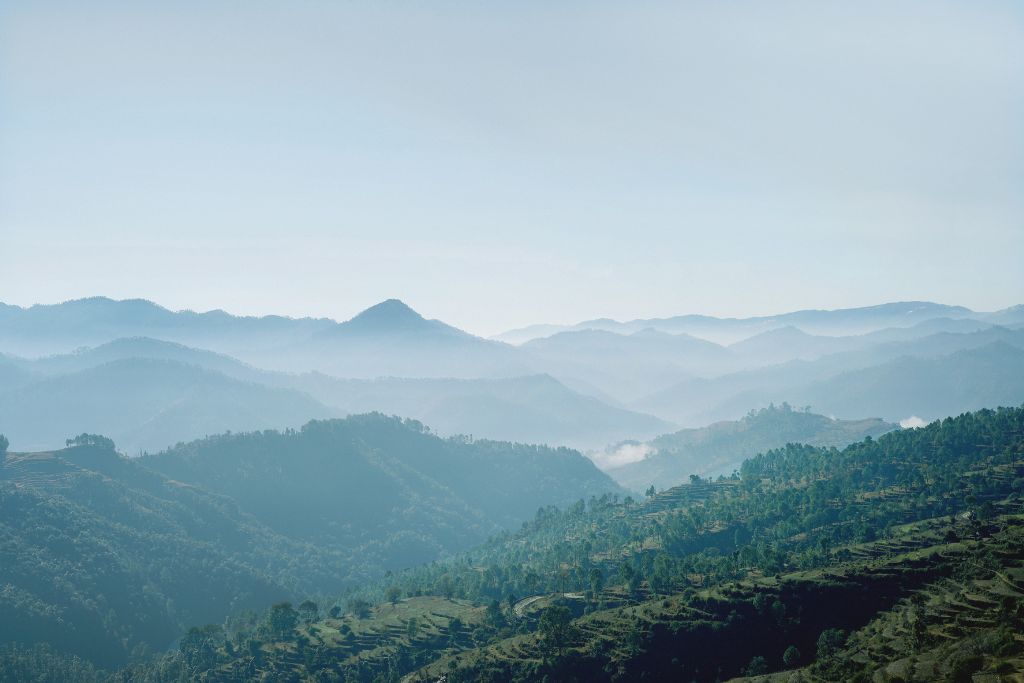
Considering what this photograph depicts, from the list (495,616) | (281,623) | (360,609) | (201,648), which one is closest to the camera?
(495,616)

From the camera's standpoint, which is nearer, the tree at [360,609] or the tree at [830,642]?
the tree at [830,642]

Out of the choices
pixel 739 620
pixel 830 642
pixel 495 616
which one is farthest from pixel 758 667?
pixel 495 616

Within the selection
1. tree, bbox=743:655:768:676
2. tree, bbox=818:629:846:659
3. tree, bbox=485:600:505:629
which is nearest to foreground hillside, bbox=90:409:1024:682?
tree, bbox=743:655:768:676

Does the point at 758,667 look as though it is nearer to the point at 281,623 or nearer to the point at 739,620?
the point at 739,620

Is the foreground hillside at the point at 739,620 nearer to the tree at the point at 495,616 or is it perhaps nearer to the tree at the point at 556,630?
the tree at the point at 556,630

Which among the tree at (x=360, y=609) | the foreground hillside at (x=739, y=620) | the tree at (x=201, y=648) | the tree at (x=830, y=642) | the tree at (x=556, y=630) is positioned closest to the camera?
the foreground hillside at (x=739, y=620)

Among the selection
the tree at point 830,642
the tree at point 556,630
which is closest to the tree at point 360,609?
the tree at point 556,630

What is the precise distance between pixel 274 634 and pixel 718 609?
108801mm

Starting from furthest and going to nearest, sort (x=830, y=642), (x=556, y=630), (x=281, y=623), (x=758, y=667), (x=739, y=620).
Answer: (x=281, y=623) < (x=556, y=630) < (x=739, y=620) < (x=830, y=642) < (x=758, y=667)

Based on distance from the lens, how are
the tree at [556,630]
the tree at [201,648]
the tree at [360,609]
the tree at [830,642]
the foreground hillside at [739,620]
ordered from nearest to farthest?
the foreground hillside at [739,620] → the tree at [830,642] → the tree at [556,630] → the tree at [201,648] → the tree at [360,609]

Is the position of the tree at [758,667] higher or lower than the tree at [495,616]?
higher

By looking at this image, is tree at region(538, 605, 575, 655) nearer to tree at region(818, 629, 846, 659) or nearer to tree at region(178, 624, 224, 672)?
tree at region(818, 629, 846, 659)

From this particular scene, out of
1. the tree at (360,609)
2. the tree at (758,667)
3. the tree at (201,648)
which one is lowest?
the tree at (201,648)

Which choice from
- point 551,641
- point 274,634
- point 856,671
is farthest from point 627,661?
point 274,634
